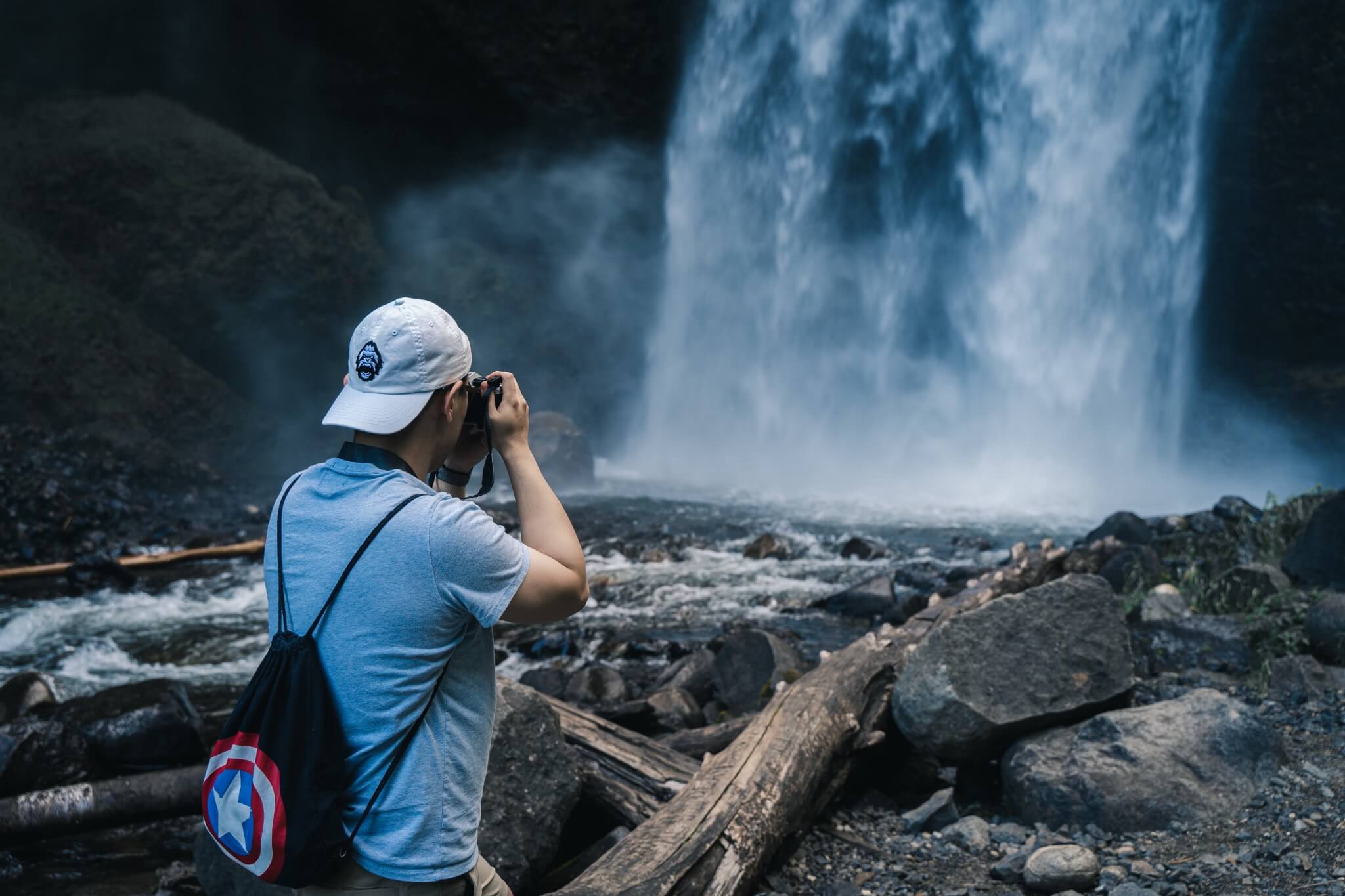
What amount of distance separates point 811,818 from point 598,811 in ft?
3.05

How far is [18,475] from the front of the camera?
40.6 ft

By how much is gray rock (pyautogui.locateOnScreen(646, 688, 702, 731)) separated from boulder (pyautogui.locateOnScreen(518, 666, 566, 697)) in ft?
3.39

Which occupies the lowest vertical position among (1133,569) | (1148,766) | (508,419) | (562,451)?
(1148,766)

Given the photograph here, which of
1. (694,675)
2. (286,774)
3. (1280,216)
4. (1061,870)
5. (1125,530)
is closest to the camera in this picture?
(286,774)

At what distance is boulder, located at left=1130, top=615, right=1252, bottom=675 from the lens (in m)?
5.69

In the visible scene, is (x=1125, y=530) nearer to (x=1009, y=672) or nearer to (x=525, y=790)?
(x=1009, y=672)

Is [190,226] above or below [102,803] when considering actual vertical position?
above

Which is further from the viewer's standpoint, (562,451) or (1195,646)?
(562,451)

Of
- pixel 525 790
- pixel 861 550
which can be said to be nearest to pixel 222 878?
pixel 525 790

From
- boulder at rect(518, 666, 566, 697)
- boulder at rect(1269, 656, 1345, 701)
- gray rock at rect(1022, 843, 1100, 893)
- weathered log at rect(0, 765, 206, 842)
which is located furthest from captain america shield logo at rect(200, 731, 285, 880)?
boulder at rect(1269, 656, 1345, 701)

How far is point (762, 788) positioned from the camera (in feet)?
11.1

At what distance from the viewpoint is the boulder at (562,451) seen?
18.6 m

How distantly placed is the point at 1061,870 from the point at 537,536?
2.64 m

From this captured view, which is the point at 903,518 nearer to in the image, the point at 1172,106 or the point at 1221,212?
the point at 1172,106
